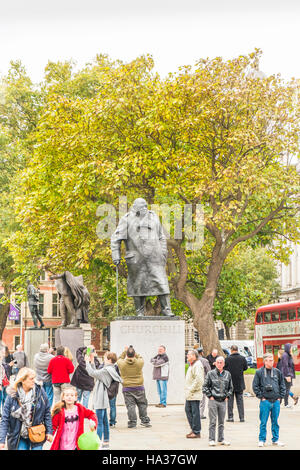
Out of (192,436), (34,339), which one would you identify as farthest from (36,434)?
(34,339)

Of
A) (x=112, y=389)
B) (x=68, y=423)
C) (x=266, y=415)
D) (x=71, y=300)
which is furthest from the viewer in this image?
(x=71, y=300)

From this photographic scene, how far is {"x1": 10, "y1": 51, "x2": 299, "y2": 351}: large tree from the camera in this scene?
23641 millimetres

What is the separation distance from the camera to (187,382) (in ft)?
38.2

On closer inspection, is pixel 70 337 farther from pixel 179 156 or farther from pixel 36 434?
pixel 36 434

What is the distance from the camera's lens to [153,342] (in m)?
15.9

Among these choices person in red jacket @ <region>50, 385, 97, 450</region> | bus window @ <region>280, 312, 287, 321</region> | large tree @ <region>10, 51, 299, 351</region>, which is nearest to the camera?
person in red jacket @ <region>50, 385, 97, 450</region>

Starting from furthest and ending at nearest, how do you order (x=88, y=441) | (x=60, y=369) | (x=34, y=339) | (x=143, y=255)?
(x=34, y=339) → (x=143, y=255) → (x=60, y=369) → (x=88, y=441)

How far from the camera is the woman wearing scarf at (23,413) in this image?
266 inches

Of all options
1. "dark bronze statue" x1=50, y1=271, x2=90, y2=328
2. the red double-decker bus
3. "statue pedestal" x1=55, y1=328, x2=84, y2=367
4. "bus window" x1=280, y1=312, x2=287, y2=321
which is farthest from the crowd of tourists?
"bus window" x1=280, y1=312, x2=287, y2=321

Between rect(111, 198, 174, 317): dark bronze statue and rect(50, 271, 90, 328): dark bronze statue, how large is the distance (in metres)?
7.25

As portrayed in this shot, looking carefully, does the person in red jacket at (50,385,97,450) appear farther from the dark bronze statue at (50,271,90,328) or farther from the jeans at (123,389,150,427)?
the dark bronze statue at (50,271,90,328)

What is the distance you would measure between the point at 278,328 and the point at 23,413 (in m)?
26.1

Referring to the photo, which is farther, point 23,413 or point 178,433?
point 178,433
